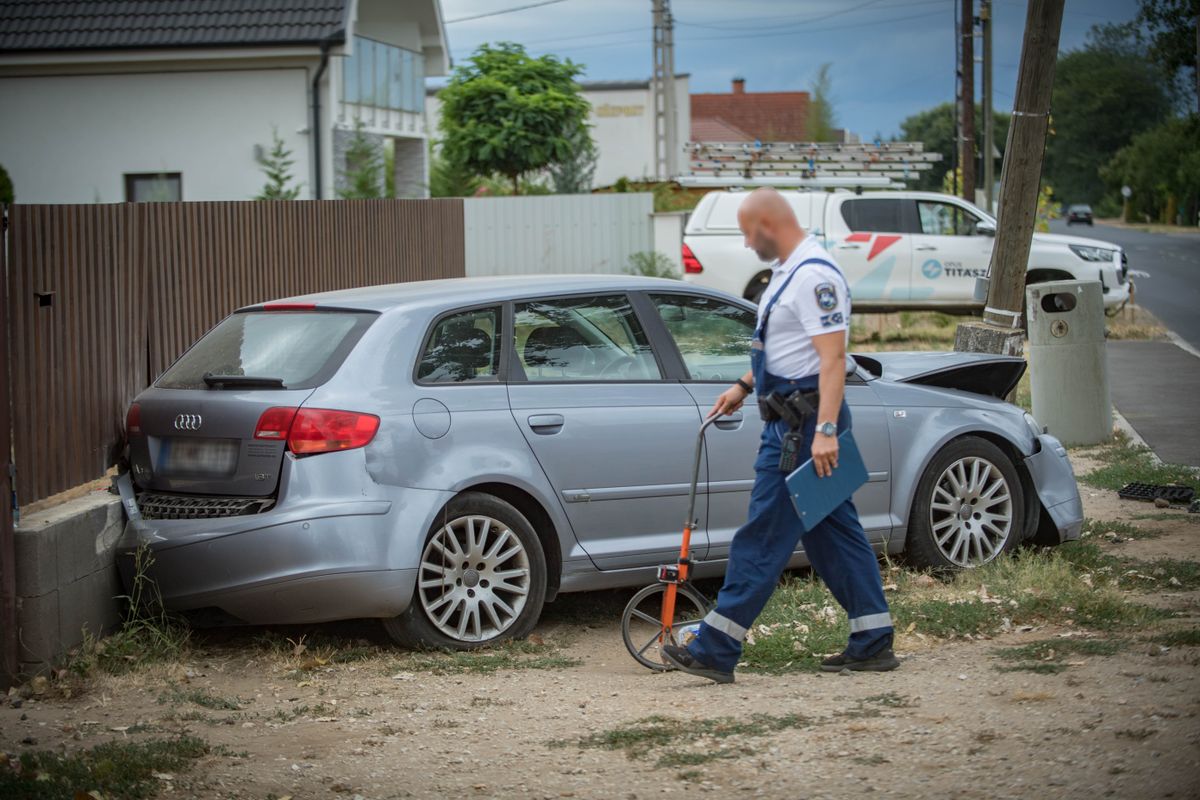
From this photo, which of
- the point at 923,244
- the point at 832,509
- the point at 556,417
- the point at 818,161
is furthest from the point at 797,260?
the point at 818,161

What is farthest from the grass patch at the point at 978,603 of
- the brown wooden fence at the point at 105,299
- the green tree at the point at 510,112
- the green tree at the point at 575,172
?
the green tree at the point at 575,172

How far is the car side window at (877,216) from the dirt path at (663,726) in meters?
14.7

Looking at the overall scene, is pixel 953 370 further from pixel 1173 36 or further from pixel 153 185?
pixel 1173 36

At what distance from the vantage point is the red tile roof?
3720 inches

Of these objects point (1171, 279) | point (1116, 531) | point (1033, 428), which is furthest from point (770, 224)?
point (1171, 279)

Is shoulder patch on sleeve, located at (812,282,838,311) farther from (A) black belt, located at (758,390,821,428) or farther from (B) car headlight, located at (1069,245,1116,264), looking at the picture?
(B) car headlight, located at (1069,245,1116,264)

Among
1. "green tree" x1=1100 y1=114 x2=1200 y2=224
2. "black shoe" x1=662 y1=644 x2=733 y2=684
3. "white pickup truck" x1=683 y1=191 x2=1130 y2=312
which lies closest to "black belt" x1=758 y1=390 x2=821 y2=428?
"black shoe" x1=662 y1=644 x2=733 y2=684

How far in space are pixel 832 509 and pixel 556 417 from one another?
1.42 meters

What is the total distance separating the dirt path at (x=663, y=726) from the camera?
404cm

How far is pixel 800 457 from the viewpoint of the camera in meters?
5.00

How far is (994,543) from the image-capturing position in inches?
275

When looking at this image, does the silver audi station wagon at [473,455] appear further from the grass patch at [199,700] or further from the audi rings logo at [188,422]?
the grass patch at [199,700]

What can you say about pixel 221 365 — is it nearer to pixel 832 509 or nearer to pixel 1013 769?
pixel 832 509

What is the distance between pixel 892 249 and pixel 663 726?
53.4ft
